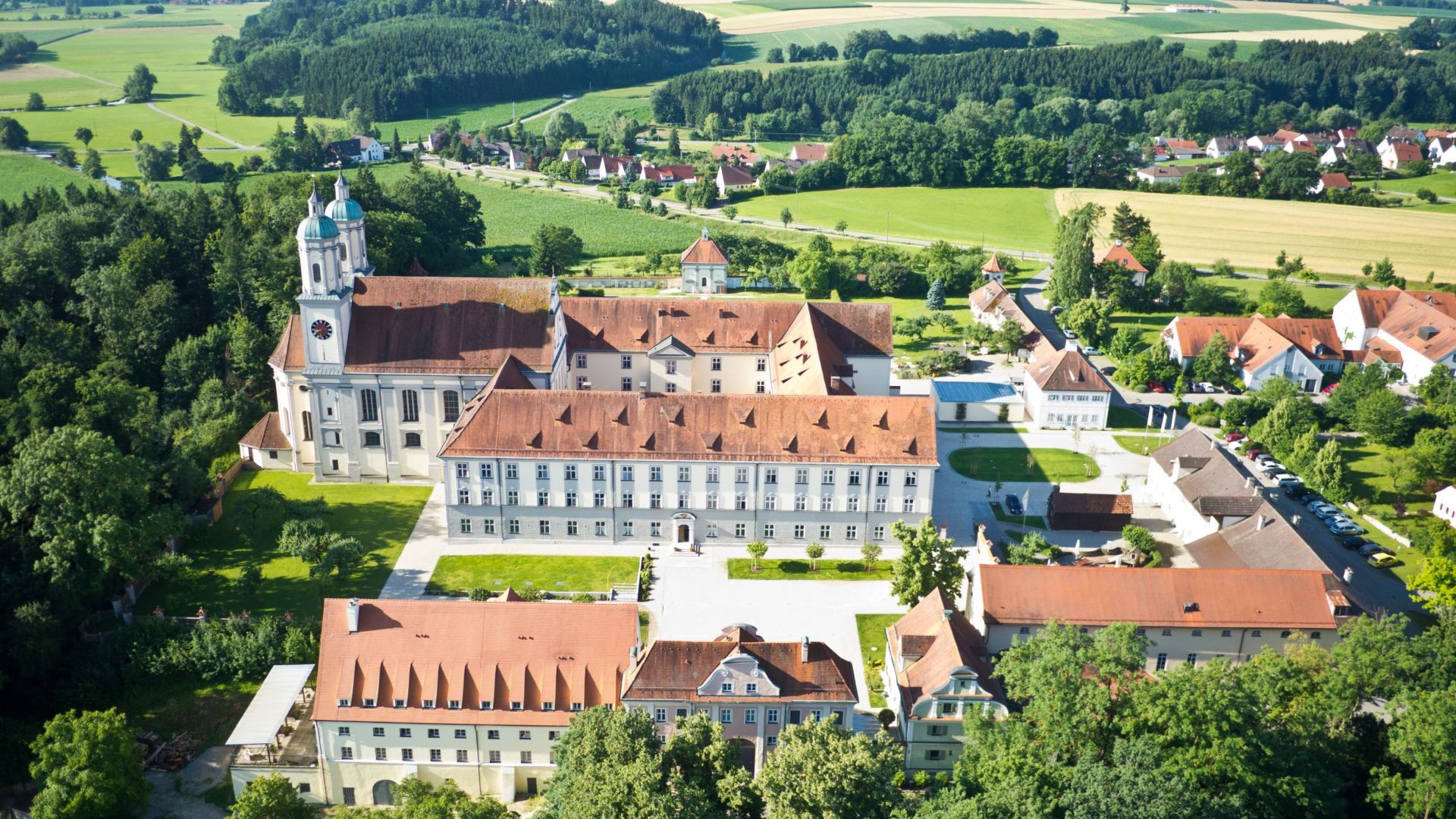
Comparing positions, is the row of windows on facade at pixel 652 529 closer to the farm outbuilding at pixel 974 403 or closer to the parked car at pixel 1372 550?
the farm outbuilding at pixel 974 403

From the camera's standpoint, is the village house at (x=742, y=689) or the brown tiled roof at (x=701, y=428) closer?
the village house at (x=742, y=689)

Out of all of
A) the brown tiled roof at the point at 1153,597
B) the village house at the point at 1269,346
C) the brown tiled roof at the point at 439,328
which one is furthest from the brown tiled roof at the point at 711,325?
the brown tiled roof at the point at 1153,597

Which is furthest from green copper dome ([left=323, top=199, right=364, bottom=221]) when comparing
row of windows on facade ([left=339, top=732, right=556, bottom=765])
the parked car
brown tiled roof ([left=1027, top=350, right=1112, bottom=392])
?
the parked car

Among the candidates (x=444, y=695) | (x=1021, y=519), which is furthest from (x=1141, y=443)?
(x=444, y=695)

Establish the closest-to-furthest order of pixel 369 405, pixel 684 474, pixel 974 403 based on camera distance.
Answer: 1. pixel 684 474
2. pixel 369 405
3. pixel 974 403

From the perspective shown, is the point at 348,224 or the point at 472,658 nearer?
the point at 472,658

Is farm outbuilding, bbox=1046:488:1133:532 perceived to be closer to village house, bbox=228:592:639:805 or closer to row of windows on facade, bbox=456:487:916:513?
row of windows on facade, bbox=456:487:916:513

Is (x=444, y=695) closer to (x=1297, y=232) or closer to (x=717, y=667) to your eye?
(x=717, y=667)
